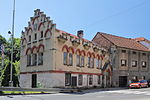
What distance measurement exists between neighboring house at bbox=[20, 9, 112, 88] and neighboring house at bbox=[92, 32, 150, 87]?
4.67 metres

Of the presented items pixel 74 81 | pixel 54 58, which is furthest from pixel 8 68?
pixel 54 58

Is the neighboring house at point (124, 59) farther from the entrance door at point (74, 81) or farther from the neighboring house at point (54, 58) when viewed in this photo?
the entrance door at point (74, 81)

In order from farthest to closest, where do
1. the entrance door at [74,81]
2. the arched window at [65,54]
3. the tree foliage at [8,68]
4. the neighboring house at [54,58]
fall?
the tree foliage at [8,68]
the entrance door at [74,81]
the arched window at [65,54]
the neighboring house at [54,58]

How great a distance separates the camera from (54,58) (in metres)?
30.0

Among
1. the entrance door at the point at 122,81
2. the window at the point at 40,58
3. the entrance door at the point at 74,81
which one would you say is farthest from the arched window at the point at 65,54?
the entrance door at the point at 122,81

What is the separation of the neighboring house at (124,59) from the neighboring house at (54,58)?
4672 mm

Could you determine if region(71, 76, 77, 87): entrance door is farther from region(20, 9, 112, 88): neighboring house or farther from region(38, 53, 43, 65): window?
region(38, 53, 43, 65): window

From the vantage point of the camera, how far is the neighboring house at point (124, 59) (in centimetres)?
4184

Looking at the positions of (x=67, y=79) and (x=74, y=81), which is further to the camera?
(x=74, y=81)

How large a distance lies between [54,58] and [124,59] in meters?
18.8

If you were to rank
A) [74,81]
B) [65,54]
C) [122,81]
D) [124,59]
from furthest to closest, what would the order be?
1. [124,59]
2. [122,81]
3. [74,81]
4. [65,54]

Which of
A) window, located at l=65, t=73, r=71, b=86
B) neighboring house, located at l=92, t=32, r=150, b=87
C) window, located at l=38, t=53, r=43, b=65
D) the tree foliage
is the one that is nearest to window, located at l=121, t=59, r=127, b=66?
neighboring house, located at l=92, t=32, r=150, b=87

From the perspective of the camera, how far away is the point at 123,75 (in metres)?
42.9

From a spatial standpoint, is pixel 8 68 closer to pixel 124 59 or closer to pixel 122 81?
pixel 122 81
